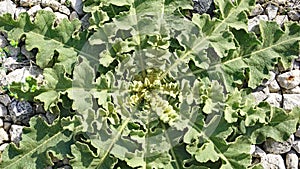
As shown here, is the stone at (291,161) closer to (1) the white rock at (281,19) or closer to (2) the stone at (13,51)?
(1) the white rock at (281,19)

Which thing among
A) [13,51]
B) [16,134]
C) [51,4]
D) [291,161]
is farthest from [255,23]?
[16,134]

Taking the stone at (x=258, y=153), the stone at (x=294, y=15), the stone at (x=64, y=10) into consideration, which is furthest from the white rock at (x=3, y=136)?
the stone at (x=294, y=15)

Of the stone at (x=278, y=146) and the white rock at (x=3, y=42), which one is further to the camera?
the white rock at (x=3, y=42)

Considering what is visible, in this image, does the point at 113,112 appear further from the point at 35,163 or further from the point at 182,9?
the point at 182,9

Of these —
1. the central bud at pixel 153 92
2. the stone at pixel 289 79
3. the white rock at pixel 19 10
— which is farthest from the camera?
the white rock at pixel 19 10

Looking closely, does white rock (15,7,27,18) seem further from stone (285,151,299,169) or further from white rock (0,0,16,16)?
stone (285,151,299,169)

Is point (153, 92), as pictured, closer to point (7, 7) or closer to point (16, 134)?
point (16, 134)

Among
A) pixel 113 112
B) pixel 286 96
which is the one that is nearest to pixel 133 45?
pixel 113 112
